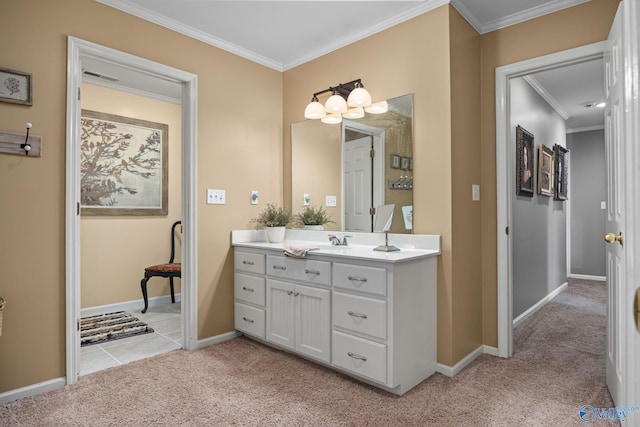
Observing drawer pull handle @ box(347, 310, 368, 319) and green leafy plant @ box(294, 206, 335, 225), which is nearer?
drawer pull handle @ box(347, 310, 368, 319)

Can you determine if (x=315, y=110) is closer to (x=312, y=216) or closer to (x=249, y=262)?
(x=312, y=216)

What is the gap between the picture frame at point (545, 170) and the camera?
13.3ft

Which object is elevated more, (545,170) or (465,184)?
(545,170)

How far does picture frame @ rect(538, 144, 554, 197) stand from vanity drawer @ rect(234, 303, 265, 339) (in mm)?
3266

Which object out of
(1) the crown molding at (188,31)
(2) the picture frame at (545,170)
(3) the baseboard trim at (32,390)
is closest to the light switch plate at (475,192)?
(2) the picture frame at (545,170)

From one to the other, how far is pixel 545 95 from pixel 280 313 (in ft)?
12.7

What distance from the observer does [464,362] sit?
2523mm

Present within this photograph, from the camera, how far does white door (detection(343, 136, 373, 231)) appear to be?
9.51 ft

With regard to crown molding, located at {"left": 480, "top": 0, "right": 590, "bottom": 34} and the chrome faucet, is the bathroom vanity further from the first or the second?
crown molding, located at {"left": 480, "top": 0, "right": 590, "bottom": 34}

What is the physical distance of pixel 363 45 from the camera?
9.53ft

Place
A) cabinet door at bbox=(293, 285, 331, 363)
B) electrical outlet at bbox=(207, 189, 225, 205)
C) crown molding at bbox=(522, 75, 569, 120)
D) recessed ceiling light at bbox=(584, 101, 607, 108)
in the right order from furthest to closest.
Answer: recessed ceiling light at bbox=(584, 101, 607, 108) → crown molding at bbox=(522, 75, 569, 120) → electrical outlet at bbox=(207, 189, 225, 205) → cabinet door at bbox=(293, 285, 331, 363)

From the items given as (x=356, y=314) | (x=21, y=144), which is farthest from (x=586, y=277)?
(x=21, y=144)

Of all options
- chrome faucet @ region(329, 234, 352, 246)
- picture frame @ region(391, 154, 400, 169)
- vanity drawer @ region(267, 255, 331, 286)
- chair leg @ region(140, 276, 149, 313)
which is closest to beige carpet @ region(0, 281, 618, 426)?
vanity drawer @ region(267, 255, 331, 286)

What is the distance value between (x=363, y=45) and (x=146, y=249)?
10.4ft
